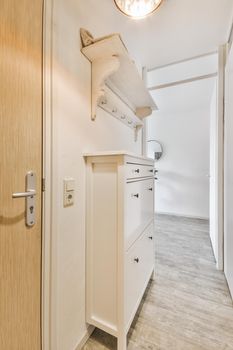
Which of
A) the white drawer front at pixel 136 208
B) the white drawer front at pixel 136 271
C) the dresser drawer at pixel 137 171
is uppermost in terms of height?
the dresser drawer at pixel 137 171

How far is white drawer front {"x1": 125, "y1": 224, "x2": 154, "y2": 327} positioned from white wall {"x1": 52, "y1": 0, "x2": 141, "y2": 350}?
292 mm

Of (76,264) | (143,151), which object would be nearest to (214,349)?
(76,264)

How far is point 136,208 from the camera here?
133 cm

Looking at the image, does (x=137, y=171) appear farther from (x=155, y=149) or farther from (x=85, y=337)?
(x=155, y=149)

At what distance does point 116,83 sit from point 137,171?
824 mm

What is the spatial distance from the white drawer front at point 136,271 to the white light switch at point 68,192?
1.58 ft

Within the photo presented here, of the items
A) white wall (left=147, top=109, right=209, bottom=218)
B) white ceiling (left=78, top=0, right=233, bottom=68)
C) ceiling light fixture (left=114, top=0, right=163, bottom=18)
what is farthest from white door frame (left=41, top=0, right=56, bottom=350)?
white wall (left=147, top=109, right=209, bottom=218)

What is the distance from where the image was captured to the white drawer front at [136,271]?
Result: 114 centimetres

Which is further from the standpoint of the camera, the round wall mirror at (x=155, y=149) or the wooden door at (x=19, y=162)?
the round wall mirror at (x=155, y=149)

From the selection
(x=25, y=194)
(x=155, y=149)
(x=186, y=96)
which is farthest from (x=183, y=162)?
(x=25, y=194)

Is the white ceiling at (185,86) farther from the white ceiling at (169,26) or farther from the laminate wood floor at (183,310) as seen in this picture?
the laminate wood floor at (183,310)

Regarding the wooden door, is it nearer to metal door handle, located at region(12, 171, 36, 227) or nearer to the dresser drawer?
metal door handle, located at region(12, 171, 36, 227)

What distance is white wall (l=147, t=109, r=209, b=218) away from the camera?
14.3ft

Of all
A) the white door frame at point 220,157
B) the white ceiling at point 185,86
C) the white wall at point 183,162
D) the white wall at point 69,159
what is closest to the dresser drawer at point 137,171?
the white wall at point 69,159
